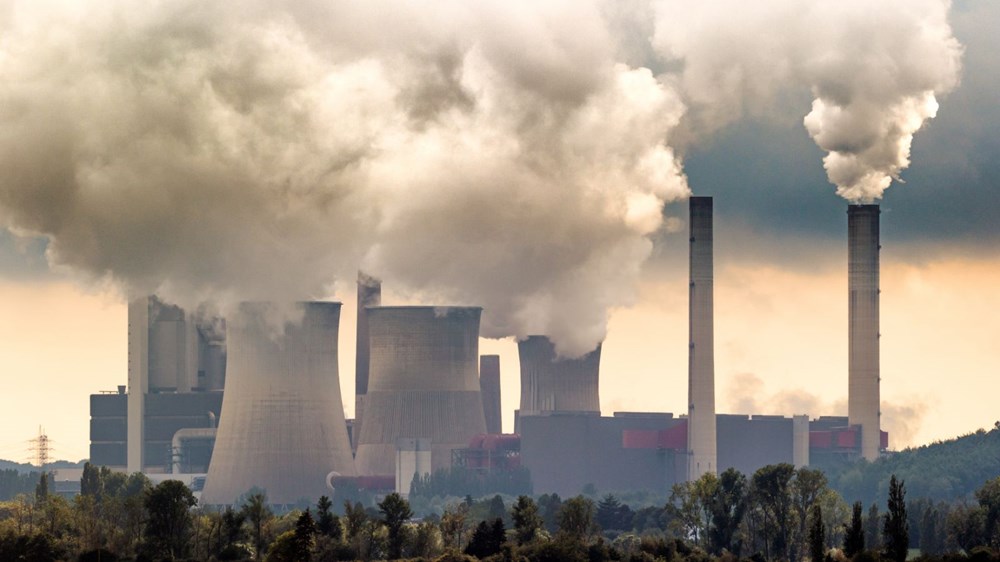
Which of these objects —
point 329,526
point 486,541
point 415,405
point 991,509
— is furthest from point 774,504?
point 415,405

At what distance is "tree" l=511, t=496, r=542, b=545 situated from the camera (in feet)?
318

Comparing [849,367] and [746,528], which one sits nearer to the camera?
[746,528]

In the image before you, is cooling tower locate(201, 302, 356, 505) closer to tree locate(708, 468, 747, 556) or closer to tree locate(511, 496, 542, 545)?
tree locate(708, 468, 747, 556)

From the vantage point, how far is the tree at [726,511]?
344 feet

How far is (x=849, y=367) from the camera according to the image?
188875mm

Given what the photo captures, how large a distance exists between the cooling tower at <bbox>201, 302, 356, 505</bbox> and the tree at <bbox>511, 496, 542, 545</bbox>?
6651 centimetres

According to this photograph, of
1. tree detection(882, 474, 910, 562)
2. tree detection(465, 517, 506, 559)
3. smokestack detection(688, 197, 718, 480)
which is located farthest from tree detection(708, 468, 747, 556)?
smokestack detection(688, 197, 718, 480)

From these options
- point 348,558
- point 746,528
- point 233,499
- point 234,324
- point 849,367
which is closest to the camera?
point 348,558

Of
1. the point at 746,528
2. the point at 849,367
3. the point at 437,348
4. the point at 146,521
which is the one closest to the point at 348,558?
the point at 146,521

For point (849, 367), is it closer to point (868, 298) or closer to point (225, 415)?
point (868, 298)

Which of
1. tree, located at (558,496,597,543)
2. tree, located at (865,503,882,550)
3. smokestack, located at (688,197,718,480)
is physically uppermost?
smokestack, located at (688,197,718,480)

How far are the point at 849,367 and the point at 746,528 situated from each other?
79533 mm

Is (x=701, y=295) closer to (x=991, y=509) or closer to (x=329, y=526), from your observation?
(x=991, y=509)

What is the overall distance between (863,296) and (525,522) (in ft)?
298
